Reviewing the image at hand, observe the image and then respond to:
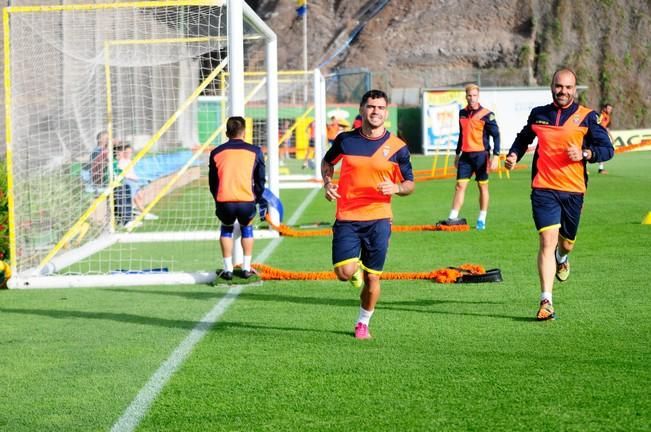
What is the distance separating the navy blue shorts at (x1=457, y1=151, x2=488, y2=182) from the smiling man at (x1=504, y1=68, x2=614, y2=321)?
698 cm

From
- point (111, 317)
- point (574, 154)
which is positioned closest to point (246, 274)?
point (111, 317)

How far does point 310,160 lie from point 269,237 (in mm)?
21677

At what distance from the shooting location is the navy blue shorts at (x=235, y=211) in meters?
10.7

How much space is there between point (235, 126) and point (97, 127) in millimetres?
6643

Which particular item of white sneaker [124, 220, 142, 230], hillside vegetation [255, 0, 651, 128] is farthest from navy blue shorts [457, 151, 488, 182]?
hillside vegetation [255, 0, 651, 128]

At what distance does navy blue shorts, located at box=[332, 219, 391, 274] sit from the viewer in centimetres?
761

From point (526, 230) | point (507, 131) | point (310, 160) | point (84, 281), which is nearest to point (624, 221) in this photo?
point (526, 230)

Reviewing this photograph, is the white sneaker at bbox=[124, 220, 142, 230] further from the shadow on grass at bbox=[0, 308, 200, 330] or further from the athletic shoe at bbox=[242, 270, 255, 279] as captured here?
the shadow on grass at bbox=[0, 308, 200, 330]

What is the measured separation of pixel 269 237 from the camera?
50.9ft

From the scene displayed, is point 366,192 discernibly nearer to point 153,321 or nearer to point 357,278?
point 357,278

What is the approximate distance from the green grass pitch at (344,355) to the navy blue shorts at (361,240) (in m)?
0.65

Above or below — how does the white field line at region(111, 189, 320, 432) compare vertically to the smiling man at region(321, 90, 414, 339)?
below

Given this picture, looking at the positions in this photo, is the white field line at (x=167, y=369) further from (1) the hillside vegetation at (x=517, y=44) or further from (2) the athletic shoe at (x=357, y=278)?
(1) the hillside vegetation at (x=517, y=44)

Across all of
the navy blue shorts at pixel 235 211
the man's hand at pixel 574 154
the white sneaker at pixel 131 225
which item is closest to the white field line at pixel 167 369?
the navy blue shorts at pixel 235 211
